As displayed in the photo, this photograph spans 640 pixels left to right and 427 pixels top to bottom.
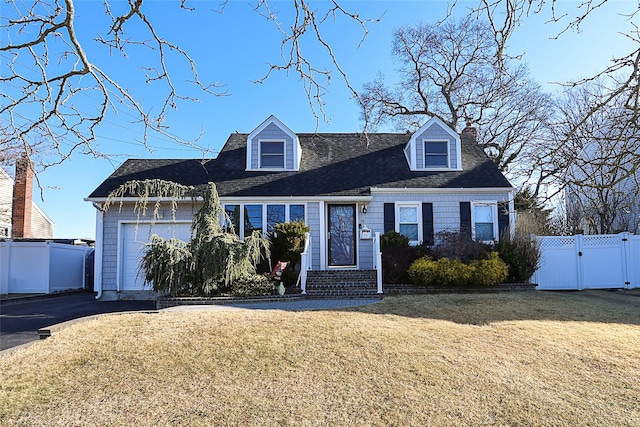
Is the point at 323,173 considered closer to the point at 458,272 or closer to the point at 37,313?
the point at 458,272

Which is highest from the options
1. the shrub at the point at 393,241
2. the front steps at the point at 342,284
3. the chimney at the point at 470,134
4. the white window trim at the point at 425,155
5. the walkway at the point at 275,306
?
the chimney at the point at 470,134

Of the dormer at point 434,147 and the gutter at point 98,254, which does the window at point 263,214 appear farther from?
the dormer at point 434,147

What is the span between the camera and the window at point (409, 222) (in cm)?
1495

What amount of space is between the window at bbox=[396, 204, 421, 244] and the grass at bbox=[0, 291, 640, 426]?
6.96 m

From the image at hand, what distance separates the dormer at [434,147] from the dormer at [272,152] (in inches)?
179

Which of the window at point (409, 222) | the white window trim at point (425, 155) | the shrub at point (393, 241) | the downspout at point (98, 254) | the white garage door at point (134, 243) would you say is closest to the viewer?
the shrub at point (393, 241)

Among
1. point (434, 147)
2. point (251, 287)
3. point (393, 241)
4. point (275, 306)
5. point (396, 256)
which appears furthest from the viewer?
point (434, 147)

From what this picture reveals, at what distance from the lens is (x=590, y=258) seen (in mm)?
14594

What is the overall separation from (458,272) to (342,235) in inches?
172

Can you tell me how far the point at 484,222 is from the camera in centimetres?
1496

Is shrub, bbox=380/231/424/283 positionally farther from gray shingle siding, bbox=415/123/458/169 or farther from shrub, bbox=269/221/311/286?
gray shingle siding, bbox=415/123/458/169

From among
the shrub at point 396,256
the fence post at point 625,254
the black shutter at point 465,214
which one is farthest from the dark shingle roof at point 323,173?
the fence post at point 625,254

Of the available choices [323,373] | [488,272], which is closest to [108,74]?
[323,373]

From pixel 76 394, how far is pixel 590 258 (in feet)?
50.9
